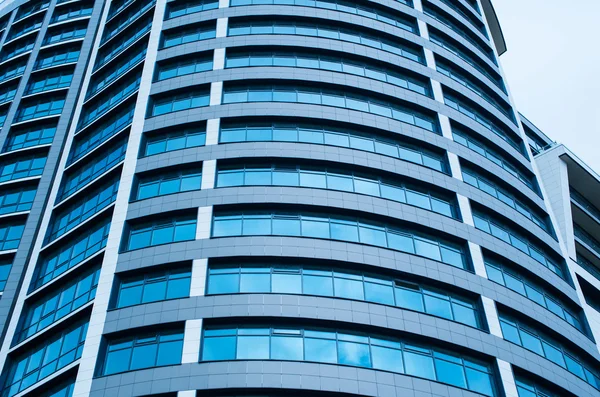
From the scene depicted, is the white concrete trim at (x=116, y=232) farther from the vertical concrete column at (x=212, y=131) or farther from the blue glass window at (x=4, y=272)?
the blue glass window at (x=4, y=272)

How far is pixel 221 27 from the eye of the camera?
4412cm

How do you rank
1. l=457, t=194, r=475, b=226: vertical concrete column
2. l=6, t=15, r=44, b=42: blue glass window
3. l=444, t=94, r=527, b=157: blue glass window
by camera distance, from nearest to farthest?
1. l=457, t=194, r=475, b=226: vertical concrete column
2. l=444, t=94, r=527, b=157: blue glass window
3. l=6, t=15, r=44, b=42: blue glass window

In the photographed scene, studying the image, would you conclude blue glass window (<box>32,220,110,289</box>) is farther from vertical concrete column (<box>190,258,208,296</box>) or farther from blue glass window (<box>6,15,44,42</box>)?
blue glass window (<box>6,15,44,42</box>)

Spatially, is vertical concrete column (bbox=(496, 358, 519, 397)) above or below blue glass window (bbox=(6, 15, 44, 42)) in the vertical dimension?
below

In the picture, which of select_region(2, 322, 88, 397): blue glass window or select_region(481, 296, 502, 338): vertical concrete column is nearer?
select_region(2, 322, 88, 397): blue glass window

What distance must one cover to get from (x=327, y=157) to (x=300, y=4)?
14.1 m

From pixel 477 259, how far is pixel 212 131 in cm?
1601

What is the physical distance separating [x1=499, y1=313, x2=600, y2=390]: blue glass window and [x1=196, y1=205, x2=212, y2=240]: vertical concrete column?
51.4 feet

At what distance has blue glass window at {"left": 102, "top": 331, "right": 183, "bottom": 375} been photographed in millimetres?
29531

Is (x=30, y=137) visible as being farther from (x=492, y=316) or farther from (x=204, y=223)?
(x=492, y=316)

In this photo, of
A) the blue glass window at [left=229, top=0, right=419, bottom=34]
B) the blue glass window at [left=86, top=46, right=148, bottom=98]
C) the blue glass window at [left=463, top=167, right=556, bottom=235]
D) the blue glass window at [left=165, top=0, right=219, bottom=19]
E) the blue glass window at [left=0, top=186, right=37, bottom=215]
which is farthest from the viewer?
the blue glass window at [left=86, top=46, right=148, bottom=98]

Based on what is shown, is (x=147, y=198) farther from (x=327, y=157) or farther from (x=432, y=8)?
(x=432, y=8)

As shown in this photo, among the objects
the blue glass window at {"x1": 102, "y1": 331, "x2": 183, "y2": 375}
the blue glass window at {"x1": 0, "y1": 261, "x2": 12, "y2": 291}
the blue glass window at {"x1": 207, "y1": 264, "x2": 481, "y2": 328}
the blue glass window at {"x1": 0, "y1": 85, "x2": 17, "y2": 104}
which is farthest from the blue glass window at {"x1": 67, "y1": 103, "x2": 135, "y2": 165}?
the blue glass window at {"x1": 102, "y1": 331, "x2": 183, "y2": 375}

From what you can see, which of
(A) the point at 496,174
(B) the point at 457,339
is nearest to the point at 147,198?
(B) the point at 457,339
